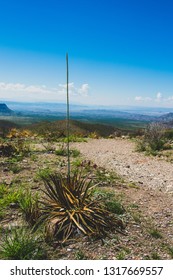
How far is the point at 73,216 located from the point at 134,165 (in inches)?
245

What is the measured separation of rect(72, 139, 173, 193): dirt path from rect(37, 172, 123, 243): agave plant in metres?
3.10

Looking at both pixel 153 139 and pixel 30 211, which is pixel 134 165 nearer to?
pixel 153 139

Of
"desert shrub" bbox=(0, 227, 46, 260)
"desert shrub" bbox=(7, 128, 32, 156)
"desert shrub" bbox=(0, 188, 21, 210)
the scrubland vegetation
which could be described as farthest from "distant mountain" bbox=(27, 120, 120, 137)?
"desert shrub" bbox=(0, 227, 46, 260)

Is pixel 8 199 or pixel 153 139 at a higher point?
pixel 153 139

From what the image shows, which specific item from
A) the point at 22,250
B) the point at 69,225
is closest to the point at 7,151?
the point at 69,225

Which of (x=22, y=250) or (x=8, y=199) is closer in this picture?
(x=22, y=250)

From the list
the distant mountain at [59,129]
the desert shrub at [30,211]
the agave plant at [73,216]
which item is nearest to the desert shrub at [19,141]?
the distant mountain at [59,129]

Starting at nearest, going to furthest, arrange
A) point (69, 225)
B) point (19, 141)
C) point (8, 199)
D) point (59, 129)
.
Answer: point (69, 225), point (8, 199), point (19, 141), point (59, 129)

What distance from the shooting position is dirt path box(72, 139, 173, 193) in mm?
7991

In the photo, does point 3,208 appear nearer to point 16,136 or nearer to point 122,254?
point 122,254

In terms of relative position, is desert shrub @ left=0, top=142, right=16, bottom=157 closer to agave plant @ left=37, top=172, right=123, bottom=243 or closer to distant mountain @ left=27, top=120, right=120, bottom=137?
agave plant @ left=37, top=172, right=123, bottom=243

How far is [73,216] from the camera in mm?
4309
